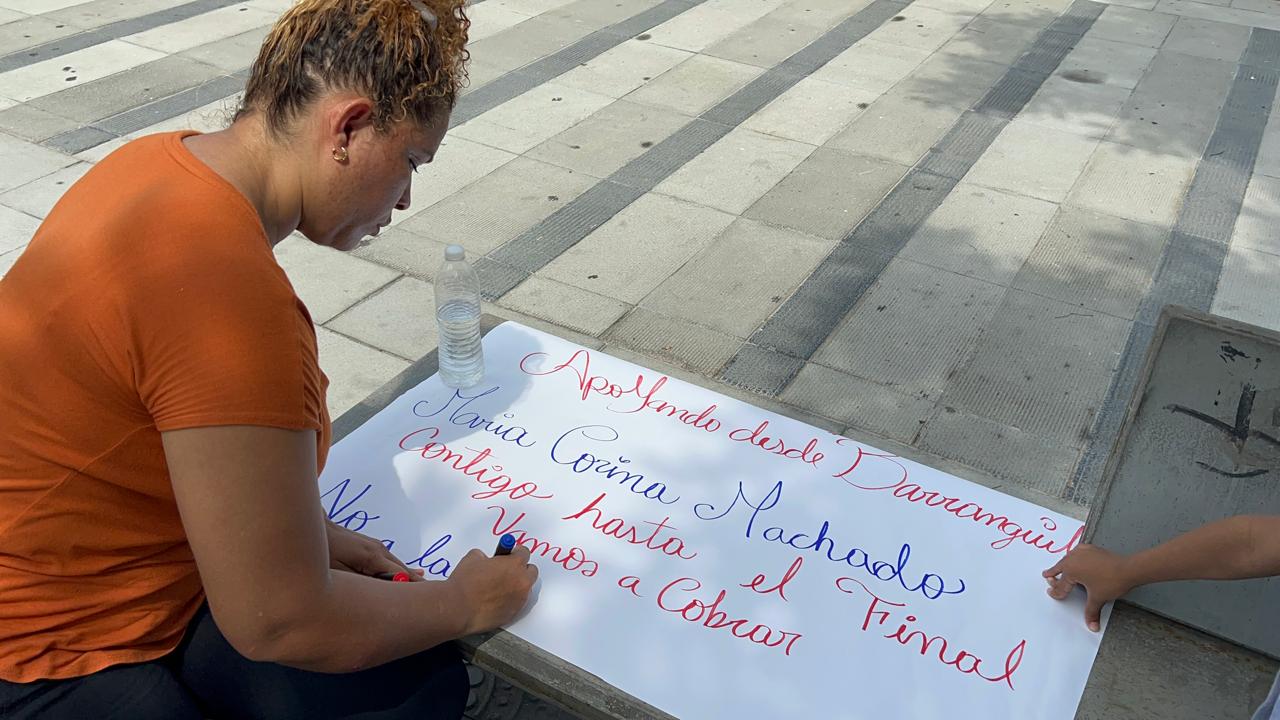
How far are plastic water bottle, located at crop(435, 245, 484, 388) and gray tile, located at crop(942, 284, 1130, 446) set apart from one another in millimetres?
1637

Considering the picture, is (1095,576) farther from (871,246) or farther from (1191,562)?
(871,246)

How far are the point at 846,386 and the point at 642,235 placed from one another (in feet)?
4.32

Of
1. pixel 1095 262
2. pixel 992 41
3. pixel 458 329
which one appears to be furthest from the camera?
pixel 992 41

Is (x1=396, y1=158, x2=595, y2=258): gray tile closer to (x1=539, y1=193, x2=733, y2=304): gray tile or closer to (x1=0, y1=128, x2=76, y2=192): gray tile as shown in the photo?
(x1=539, y1=193, x2=733, y2=304): gray tile

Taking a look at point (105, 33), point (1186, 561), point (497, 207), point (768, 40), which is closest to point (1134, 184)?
point (768, 40)

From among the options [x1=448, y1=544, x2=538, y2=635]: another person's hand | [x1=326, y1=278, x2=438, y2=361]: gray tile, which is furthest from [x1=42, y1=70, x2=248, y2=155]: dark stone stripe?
[x1=448, y1=544, x2=538, y2=635]: another person's hand

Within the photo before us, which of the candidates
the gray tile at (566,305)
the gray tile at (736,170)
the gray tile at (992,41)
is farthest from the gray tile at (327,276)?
the gray tile at (992,41)

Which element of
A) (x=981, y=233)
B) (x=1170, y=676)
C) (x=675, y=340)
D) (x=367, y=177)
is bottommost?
(x=981, y=233)

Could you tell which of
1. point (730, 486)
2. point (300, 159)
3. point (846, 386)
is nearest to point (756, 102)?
point (846, 386)

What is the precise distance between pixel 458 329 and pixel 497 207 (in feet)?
A: 7.58

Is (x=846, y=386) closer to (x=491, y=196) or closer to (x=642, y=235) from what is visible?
(x=642, y=235)

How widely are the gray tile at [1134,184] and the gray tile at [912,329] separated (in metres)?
1.08

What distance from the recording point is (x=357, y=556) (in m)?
1.82

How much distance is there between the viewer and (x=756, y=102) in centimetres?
575
